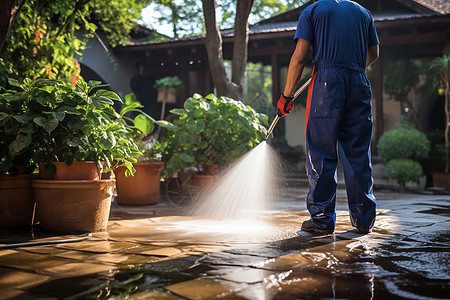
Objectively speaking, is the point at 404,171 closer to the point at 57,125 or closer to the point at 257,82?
the point at 57,125

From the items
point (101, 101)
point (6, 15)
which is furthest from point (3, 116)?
point (6, 15)

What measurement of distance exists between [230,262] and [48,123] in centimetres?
164

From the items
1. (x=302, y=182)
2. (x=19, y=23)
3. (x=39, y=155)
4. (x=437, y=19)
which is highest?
(x=437, y=19)

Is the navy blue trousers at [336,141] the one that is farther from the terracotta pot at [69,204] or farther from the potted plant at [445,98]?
the potted plant at [445,98]

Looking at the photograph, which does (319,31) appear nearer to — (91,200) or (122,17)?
(91,200)

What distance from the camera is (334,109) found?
3.46m

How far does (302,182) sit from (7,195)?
6.80 m

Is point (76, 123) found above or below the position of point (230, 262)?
above

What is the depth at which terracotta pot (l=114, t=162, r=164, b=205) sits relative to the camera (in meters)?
5.46

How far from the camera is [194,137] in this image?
5465mm

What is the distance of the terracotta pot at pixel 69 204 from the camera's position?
354cm

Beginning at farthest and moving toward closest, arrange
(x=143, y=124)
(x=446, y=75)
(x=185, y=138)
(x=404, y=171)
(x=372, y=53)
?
(x=446, y=75), (x=404, y=171), (x=143, y=124), (x=185, y=138), (x=372, y=53)

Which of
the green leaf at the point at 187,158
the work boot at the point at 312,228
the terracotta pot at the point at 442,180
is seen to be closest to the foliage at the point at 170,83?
the terracotta pot at the point at 442,180

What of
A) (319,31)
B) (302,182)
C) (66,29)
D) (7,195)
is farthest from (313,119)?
(302,182)
